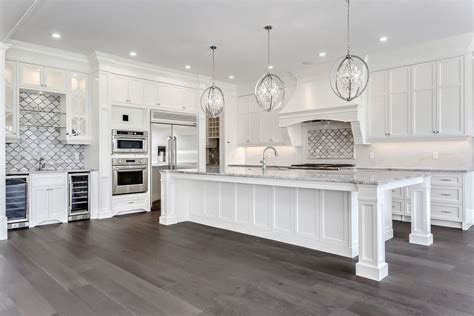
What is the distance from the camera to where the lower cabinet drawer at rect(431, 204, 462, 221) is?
476 centimetres

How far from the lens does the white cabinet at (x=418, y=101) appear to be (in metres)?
4.95

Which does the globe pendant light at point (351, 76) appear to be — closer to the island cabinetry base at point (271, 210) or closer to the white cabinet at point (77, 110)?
the island cabinetry base at point (271, 210)

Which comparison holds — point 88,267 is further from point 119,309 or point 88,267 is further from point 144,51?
point 144,51

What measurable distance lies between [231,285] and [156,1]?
3.12 m

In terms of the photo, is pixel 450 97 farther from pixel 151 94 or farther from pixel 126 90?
pixel 126 90

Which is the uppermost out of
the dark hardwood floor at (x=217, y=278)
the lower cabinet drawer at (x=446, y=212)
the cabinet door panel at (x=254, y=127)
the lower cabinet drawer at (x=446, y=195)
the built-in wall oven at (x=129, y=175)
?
the cabinet door panel at (x=254, y=127)

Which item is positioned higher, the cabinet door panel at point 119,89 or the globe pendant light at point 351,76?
the cabinet door panel at point 119,89

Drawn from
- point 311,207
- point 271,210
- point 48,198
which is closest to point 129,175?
point 48,198

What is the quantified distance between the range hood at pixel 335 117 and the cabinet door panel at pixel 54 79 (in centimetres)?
419

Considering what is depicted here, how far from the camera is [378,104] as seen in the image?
18.9ft

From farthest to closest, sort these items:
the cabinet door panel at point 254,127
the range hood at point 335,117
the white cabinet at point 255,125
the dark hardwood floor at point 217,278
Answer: the cabinet door panel at point 254,127 → the white cabinet at point 255,125 → the range hood at point 335,117 → the dark hardwood floor at point 217,278

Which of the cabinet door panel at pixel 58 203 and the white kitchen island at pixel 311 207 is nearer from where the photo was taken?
the white kitchen island at pixel 311 207

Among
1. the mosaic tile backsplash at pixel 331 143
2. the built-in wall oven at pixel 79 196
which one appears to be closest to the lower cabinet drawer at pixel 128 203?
the built-in wall oven at pixel 79 196

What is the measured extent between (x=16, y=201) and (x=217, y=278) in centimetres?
374
